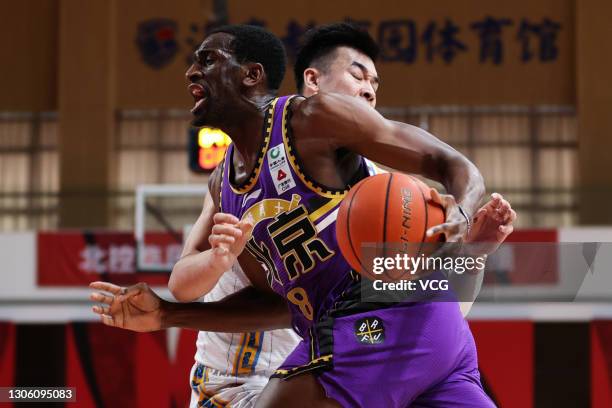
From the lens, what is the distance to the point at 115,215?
54.6 ft

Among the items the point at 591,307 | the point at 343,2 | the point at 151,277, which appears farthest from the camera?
the point at 343,2

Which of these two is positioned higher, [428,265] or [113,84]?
[113,84]

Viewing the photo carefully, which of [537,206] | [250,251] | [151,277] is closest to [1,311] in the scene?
[151,277]

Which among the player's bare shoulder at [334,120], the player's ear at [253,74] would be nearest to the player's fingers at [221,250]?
the player's bare shoulder at [334,120]

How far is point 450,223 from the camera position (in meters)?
2.38

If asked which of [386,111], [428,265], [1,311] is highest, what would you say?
[386,111]

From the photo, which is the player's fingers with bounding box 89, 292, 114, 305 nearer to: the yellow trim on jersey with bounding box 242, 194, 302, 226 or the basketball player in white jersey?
the yellow trim on jersey with bounding box 242, 194, 302, 226

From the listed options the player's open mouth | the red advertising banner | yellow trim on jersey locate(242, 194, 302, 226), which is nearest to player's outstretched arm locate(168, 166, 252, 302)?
yellow trim on jersey locate(242, 194, 302, 226)

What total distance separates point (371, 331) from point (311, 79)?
161 cm

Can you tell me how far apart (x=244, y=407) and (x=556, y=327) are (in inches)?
115

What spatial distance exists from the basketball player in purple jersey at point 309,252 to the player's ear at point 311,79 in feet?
3.06

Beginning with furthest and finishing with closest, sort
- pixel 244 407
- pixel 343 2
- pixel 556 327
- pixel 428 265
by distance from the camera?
pixel 343 2, pixel 556 327, pixel 244 407, pixel 428 265

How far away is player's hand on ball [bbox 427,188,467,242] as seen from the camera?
7.75ft

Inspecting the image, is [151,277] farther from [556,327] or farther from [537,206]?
[537,206]
